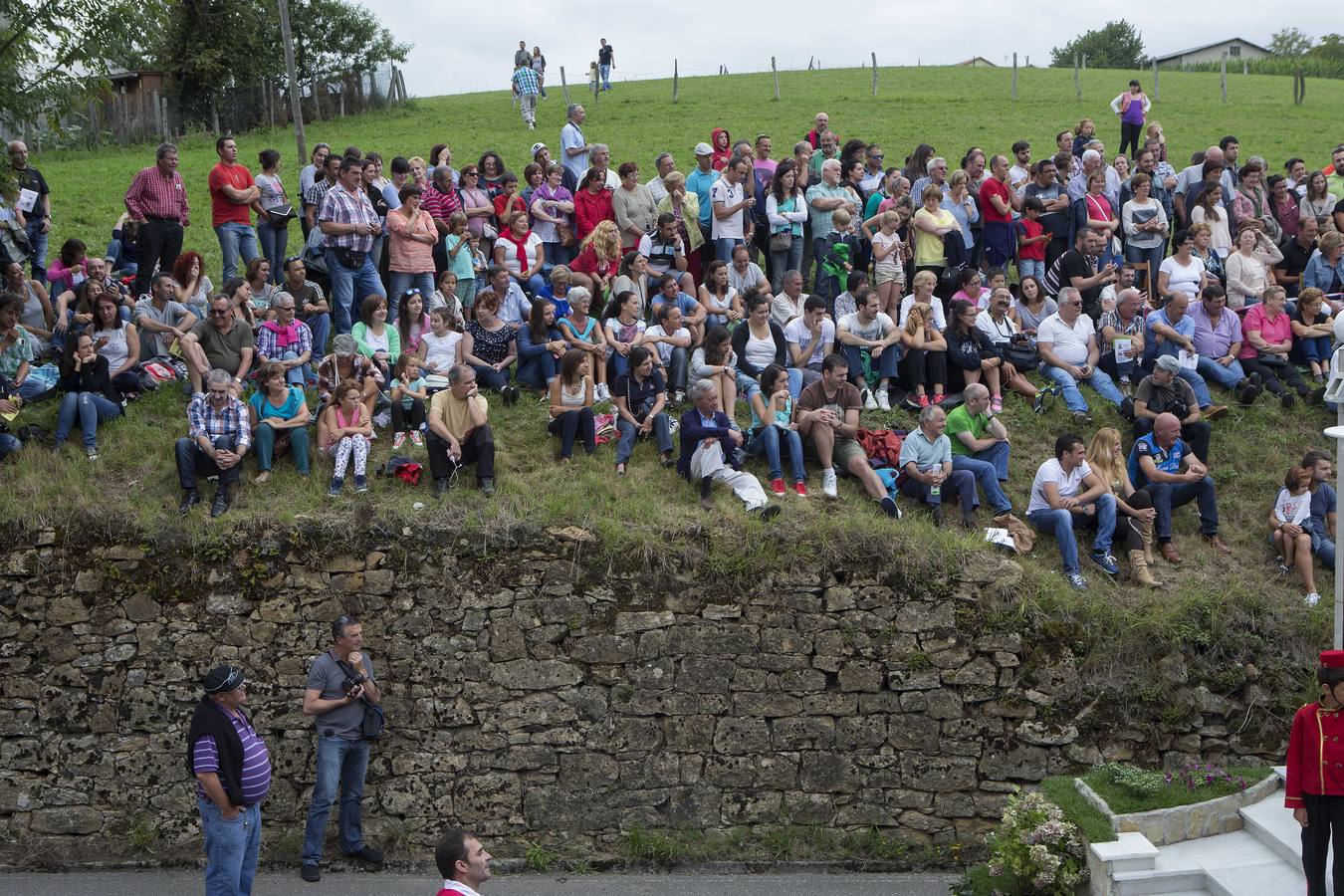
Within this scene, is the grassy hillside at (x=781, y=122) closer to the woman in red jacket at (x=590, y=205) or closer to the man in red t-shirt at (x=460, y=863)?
the woman in red jacket at (x=590, y=205)

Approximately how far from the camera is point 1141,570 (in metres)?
11.2

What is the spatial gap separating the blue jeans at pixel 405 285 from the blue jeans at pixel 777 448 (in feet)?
13.5

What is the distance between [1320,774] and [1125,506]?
395cm

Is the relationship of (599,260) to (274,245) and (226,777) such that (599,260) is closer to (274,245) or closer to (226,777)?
(274,245)

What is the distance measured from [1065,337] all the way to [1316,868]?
22.5ft

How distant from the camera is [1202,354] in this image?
14.0m

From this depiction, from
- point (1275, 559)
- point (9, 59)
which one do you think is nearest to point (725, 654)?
point (1275, 559)

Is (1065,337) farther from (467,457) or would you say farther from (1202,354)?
(467,457)

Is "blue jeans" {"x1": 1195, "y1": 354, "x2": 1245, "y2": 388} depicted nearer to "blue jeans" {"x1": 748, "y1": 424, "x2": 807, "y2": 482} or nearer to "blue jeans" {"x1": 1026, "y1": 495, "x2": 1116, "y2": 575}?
"blue jeans" {"x1": 1026, "y1": 495, "x2": 1116, "y2": 575}

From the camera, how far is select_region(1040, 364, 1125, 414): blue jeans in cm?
1333

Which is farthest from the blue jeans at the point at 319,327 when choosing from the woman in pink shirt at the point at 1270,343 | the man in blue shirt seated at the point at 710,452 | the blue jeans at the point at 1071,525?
the woman in pink shirt at the point at 1270,343

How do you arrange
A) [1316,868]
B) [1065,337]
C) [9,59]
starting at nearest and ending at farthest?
1. [1316,868]
2. [9,59]
3. [1065,337]

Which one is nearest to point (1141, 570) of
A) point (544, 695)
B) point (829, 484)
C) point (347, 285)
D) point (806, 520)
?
point (829, 484)

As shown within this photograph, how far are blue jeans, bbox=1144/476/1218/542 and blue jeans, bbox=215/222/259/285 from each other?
10.1 metres
